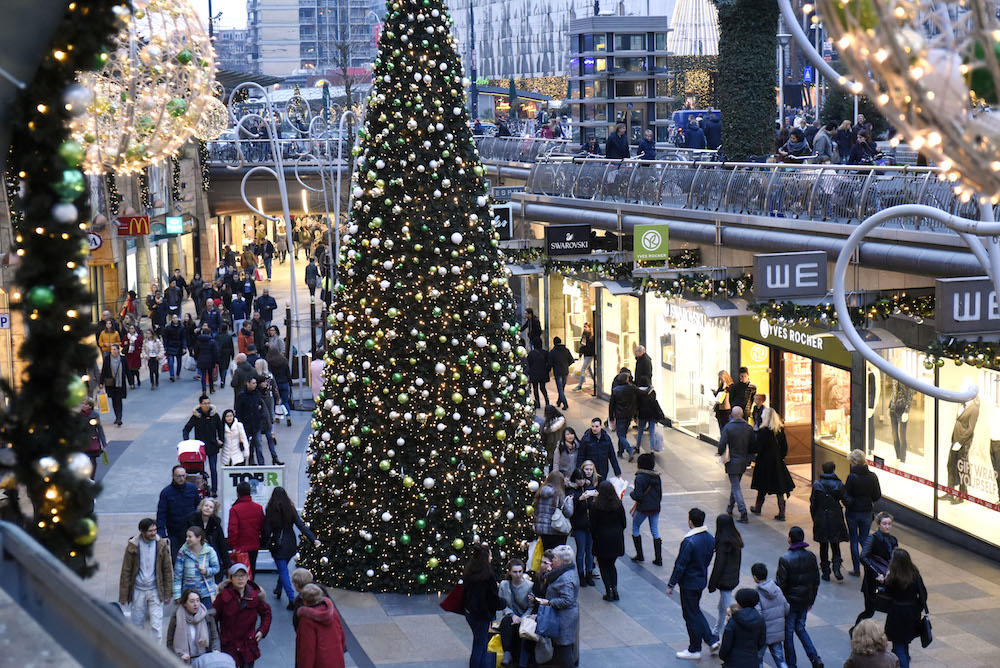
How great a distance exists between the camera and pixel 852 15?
3.54 m

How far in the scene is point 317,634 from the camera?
9992 millimetres

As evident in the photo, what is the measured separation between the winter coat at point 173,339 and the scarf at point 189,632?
1837 cm

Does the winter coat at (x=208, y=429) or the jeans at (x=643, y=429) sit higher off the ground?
the winter coat at (x=208, y=429)

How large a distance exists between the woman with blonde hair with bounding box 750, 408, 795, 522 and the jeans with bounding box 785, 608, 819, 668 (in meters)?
5.52

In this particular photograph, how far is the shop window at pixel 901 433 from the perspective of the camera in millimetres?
16781

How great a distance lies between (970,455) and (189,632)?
10043 millimetres

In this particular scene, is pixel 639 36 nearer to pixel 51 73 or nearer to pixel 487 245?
pixel 487 245

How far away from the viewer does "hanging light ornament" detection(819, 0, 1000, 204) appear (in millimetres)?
3459

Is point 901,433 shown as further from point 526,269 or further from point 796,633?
point 526,269

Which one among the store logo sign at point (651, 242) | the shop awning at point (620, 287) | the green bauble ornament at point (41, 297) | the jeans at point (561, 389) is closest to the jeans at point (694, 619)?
the green bauble ornament at point (41, 297)

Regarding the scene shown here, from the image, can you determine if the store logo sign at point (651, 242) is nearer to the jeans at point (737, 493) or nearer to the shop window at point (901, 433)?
the shop window at point (901, 433)

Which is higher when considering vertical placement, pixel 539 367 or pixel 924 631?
pixel 539 367

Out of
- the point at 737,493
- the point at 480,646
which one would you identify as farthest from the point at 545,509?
the point at 737,493

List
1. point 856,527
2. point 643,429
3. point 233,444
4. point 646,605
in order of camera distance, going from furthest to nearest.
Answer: point 643,429 < point 233,444 < point 856,527 < point 646,605
